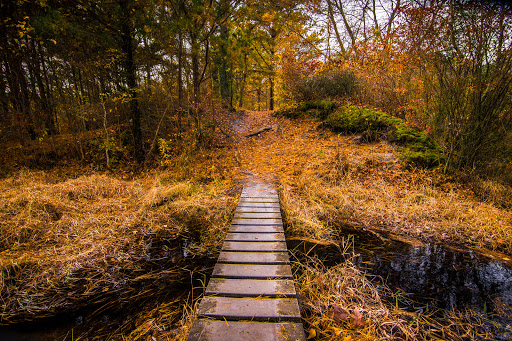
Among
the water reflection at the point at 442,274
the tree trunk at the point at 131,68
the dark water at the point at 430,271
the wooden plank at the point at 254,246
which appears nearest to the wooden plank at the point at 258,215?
the dark water at the point at 430,271

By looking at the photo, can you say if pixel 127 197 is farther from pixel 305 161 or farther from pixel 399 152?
pixel 399 152

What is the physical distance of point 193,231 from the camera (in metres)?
3.82

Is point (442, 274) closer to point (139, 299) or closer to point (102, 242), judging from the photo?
point (139, 299)

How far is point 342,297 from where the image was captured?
225 cm

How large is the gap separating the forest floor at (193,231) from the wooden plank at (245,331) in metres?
0.41

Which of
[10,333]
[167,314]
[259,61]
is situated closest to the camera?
[10,333]

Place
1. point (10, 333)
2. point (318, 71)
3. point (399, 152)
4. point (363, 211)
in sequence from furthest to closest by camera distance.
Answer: point (318, 71), point (399, 152), point (363, 211), point (10, 333)

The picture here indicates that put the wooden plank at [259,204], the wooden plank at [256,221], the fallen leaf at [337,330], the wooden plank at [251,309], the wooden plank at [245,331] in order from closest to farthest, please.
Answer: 1. the wooden plank at [245,331]
2. the wooden plank at [251,309]
3. the fallen leaf at [337,330]
4. the wooden plank at [256,221]
5. the wooden plank at [259,204]

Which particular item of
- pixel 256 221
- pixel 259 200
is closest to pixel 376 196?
pixel 259 200

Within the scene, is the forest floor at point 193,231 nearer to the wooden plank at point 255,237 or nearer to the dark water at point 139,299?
the dark water at point 139,299

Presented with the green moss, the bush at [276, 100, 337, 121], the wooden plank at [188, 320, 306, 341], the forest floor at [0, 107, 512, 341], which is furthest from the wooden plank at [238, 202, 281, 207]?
the bush at [276, 100, 337, 121]

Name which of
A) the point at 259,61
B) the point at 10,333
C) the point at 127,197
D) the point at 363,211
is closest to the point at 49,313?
the point at 10,333

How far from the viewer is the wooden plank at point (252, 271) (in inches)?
87.0

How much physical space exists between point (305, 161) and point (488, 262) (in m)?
4.17
